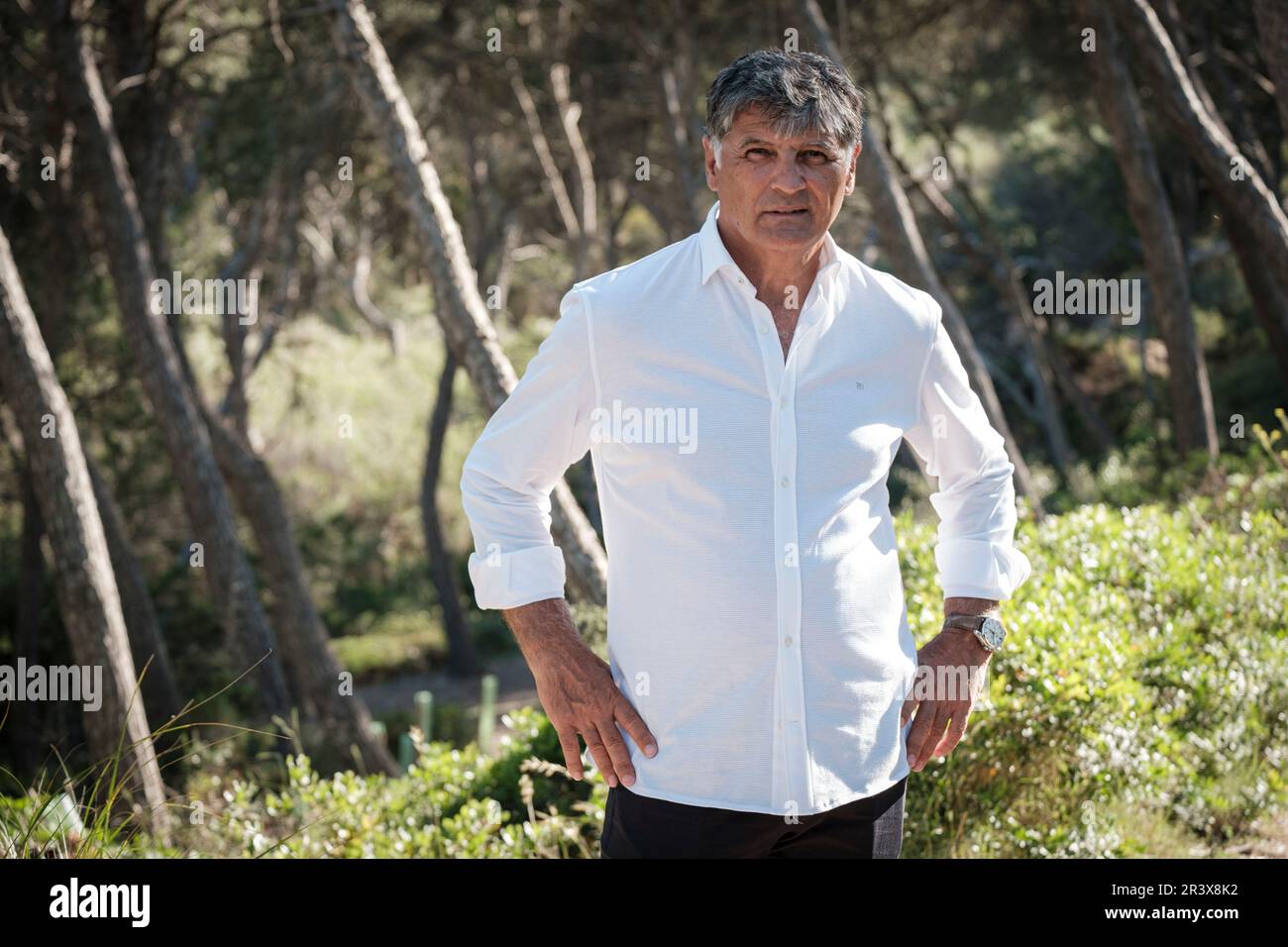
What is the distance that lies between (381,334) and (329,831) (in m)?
27.1

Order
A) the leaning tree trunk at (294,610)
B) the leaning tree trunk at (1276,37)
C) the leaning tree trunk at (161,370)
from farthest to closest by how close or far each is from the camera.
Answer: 1. the leaning tree trunk at (294,610)
2. the leaning tree trunk at (161,370)
3. the leaning tree trunk at (1276,37)

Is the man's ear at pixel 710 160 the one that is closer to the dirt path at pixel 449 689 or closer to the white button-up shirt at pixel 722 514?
the white button-up shirt at pixel 722 514

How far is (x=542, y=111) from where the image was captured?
1739 centimetres

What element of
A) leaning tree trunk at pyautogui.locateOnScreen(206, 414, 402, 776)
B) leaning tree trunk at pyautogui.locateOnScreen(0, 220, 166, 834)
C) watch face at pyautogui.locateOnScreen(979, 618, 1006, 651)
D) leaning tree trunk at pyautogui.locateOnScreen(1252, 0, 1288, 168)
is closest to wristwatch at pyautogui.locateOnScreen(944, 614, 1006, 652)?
watch face at pyautogui.locateOnScreen(979, 618, 1006, 651)

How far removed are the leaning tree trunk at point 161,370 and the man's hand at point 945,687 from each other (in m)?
9.50

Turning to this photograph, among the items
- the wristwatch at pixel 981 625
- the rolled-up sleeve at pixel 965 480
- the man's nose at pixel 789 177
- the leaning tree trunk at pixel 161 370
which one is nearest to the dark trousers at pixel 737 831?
the wristwatch at pixel 981 625

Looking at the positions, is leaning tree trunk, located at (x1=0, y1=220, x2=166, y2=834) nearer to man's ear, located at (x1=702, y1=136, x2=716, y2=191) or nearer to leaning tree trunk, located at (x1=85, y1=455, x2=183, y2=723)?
leaning tree trunk, located at (x1=85, y1=455, x2=183, y2=723)

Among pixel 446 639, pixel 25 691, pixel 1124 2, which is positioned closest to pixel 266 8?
pixel 25 691

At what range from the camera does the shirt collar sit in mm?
2486

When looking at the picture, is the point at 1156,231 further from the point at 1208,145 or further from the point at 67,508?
the point at 67,508

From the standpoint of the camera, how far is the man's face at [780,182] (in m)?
2.43

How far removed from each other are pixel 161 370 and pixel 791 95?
9.53m

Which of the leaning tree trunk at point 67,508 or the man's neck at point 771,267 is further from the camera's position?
the leaning tree trunk at point 67,508
